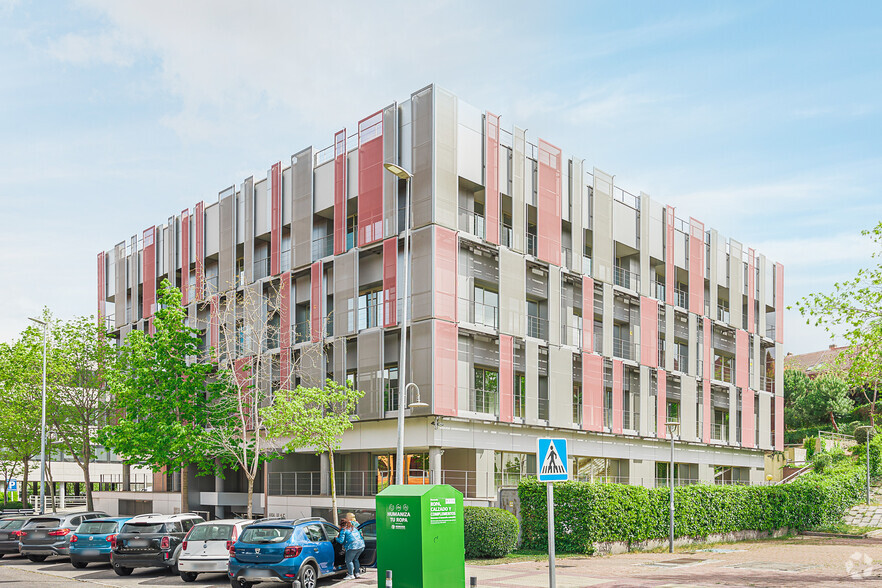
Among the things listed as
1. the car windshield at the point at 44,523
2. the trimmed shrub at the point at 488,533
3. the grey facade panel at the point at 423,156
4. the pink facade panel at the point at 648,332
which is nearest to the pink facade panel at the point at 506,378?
the grey facade panel at the point at 423,156

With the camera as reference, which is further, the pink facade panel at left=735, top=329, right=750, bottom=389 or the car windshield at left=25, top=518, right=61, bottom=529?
the pink facade panel at left=735, top=329, right=750, bottom=389

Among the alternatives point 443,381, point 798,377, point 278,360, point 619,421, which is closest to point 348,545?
point 443,381

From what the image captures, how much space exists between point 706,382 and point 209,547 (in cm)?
3609

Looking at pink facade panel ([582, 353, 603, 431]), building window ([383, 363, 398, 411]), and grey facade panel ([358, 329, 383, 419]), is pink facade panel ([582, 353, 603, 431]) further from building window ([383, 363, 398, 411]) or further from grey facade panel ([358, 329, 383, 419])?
grey facade panel ([358, 329, 383, 419])

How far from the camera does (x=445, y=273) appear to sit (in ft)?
112

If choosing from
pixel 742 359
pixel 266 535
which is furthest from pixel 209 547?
pixel 742 359

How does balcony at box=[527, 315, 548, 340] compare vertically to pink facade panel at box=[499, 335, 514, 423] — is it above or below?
above

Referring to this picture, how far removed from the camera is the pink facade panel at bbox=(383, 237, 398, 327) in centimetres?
3491

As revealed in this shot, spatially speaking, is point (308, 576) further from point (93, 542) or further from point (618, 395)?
point (618, 395)

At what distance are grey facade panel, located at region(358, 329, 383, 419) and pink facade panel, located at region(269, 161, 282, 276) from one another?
7739 millimetres

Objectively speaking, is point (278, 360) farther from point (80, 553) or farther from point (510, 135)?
point (80, 553)

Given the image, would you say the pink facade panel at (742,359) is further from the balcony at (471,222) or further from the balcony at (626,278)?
the balcony at (471,222)

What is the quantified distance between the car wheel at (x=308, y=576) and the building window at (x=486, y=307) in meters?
18.3

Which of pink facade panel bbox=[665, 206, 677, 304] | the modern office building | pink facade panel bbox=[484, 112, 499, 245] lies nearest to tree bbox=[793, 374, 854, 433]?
the modern office building
